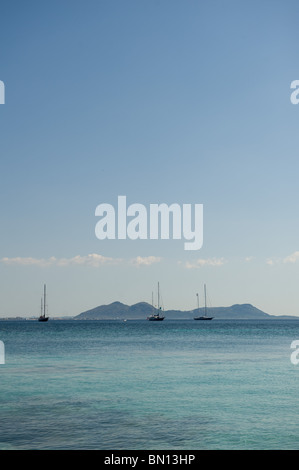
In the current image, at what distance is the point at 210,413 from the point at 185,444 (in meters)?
6.24

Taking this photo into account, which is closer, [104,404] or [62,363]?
[104,404]

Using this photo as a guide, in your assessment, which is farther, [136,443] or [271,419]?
[271,419]

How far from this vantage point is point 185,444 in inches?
697

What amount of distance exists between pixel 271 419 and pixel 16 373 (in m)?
22.9

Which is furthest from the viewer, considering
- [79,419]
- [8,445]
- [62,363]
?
[62,363]

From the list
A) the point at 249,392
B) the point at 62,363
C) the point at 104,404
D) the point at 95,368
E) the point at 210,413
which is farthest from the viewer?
the point at 62,363

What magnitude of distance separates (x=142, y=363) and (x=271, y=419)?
88.3ft

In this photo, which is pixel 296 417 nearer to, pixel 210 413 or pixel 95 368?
pixel 210 413

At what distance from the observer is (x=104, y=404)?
25578 mm

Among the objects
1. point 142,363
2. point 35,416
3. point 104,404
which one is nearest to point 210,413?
point 104,404

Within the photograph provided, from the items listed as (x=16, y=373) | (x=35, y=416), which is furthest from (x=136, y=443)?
(x=16, y=373)

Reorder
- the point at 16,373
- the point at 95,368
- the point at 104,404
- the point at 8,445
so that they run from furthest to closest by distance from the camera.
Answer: the point at 95,368
the point at 16,373
the point at 104,404
the point at 8,445

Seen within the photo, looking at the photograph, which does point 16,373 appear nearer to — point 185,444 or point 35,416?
point 35,416

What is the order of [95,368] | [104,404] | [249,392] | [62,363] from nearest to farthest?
[104,404], [249,392], [95,368], [62,363]
